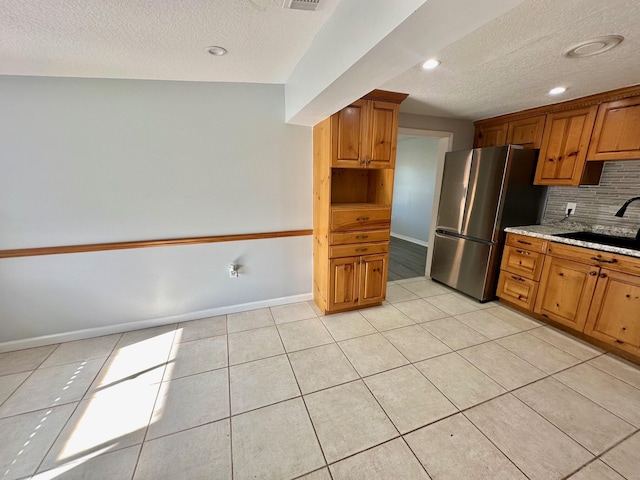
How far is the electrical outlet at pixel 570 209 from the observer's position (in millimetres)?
2758

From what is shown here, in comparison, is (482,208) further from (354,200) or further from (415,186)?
(415,186)

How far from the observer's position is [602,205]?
8.38ft

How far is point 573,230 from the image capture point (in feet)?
8.89

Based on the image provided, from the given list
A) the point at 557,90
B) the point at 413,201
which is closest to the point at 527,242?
the point at 557,90

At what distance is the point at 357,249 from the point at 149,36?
222cm

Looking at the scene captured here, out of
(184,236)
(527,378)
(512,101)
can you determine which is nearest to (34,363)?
(184,236)

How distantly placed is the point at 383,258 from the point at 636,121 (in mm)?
2376

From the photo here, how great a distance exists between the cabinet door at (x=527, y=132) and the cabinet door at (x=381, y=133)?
1616mm

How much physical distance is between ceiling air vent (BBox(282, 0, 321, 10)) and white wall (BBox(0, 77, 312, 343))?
4.14ft

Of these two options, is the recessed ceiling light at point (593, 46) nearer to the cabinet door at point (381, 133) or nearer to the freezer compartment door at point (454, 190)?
the cabinet door at point (381, 133)

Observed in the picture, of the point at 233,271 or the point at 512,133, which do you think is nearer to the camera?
the point at 233,271

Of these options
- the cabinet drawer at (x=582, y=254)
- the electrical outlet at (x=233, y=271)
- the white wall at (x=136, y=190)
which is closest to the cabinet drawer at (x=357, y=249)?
the white wall at (x=136, y=190)

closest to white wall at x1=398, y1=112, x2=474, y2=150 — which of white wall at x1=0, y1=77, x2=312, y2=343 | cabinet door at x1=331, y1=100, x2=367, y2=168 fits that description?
cabinet door at x1=331, y1=100, x2=367, y2=168

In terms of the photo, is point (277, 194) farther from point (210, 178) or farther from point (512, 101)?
point (512, 101)
